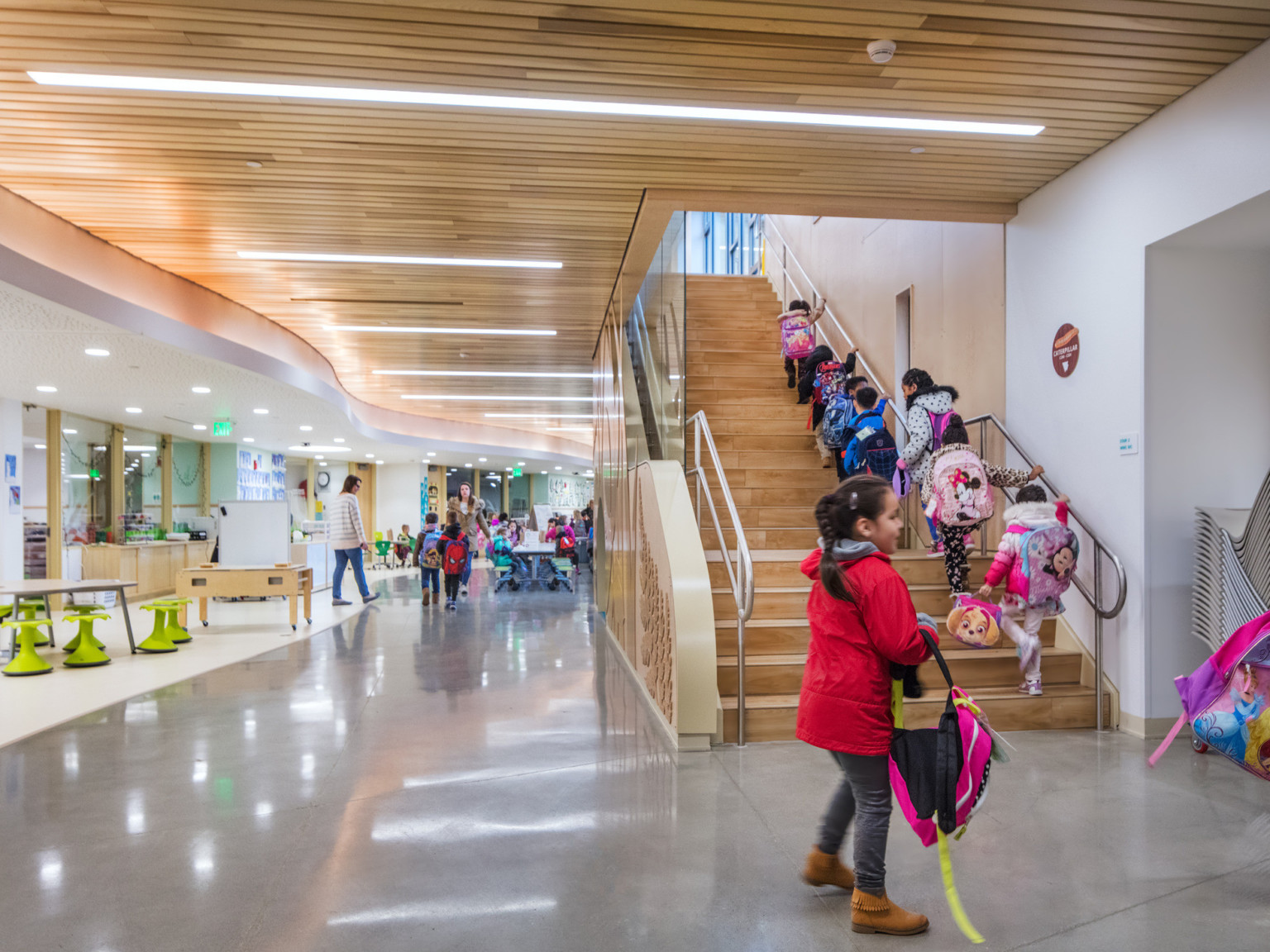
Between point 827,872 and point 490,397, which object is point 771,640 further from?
point 490,397

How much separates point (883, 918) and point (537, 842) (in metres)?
1.35

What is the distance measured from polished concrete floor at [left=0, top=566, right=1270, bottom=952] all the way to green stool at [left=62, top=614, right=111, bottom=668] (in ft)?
7.94

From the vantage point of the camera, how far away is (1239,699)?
11.0 ft

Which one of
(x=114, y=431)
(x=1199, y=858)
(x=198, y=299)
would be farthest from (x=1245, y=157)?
(x=114, y=431)

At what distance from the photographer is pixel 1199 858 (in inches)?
124

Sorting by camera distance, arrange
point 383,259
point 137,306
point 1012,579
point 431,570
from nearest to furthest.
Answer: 1. point 1012,579
2. point 137,306
3. point 383,259
4. point 431,570

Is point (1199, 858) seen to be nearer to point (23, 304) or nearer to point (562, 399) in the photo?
point (23, 304)

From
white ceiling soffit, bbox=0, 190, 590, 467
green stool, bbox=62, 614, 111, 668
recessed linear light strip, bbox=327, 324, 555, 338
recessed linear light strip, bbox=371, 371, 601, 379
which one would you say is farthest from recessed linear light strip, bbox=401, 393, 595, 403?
green stool, bbox=62, 614, 111, 668

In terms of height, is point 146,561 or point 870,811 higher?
point 870,811

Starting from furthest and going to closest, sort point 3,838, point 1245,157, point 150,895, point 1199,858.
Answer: point 1245,157, point 3,838, point 1199,858, point 150,895

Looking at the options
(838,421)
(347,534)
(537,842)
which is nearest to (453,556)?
(347,534)

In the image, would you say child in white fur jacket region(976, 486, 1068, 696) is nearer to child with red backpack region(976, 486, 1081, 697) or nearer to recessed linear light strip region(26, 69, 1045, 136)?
child with red backpack region(976, 486, 1081, 697)

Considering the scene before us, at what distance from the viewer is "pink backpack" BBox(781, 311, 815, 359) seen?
27.6 ft

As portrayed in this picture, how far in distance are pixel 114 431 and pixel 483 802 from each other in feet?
44.3
